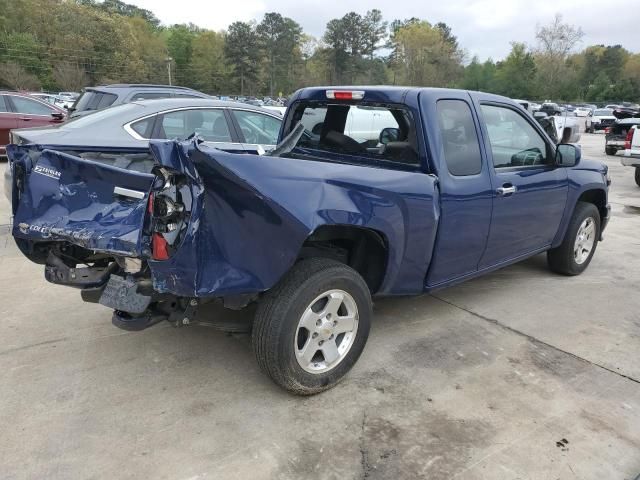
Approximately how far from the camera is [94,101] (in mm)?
8719

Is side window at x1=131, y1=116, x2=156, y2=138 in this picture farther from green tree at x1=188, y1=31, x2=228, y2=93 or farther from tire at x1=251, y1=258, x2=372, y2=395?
green tree at x1=188, y1=31, x2=228, y2=93

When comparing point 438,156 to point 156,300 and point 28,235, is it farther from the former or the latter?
point 28,235

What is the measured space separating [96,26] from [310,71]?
37465 millimetres

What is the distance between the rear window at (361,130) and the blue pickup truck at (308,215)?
0.04 ft

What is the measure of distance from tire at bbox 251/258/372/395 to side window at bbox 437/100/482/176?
1.20m

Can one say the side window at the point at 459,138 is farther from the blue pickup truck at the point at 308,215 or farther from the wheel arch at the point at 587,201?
the wheel arch at the point at 587,201

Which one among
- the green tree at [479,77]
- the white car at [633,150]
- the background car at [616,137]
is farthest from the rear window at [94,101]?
the green tree at [479,77]

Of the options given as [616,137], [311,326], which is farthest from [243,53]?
[311,326]

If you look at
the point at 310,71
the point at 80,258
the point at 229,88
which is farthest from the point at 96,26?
the point at 80,258

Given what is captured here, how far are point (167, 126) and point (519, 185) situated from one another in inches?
158

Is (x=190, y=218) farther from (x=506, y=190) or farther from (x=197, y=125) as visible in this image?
(x=197, y=125)

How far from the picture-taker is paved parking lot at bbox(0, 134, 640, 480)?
8.38 feet

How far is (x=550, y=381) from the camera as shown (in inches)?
131

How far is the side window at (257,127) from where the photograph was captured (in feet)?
21.8
